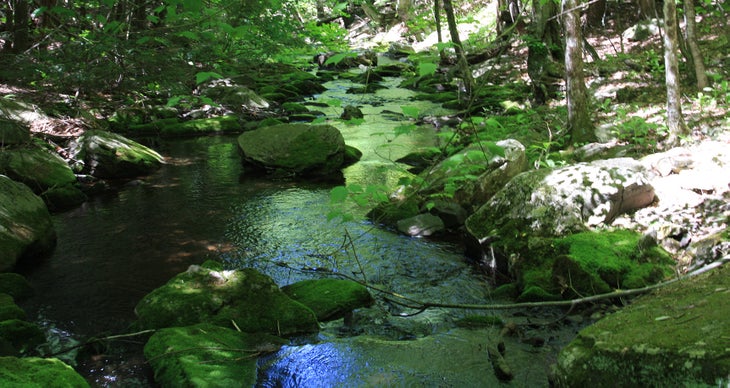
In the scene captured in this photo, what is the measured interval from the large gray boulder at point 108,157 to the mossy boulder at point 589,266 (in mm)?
7379

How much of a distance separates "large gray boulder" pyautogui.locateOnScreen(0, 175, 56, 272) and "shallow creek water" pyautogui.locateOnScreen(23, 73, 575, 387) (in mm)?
211

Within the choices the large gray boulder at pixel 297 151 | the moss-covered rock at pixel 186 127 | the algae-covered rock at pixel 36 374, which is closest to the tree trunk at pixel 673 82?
the large gray boulder at pixel 297 151

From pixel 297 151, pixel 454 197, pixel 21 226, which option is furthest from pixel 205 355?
pixel 297 151

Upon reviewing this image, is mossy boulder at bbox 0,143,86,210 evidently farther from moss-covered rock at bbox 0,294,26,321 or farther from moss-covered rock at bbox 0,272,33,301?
moss-covered rock at bbox 0,294,26,321

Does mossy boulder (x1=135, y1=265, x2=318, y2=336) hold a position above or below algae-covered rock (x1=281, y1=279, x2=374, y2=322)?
above

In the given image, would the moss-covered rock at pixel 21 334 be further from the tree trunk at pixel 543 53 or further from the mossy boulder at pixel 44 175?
the tree trunk at pixel 543 53

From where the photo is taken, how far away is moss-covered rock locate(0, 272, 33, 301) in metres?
5.33

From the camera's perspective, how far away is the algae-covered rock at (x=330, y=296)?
196 inches

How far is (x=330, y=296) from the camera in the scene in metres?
5.11

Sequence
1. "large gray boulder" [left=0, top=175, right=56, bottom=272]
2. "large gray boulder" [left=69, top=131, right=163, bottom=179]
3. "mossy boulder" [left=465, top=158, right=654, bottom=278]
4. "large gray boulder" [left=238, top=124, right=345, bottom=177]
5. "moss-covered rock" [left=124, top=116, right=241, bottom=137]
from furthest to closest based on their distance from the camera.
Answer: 1. "moss-covered rock" [left=124, top=116, right=241, bottom=137]
2. "large gray boulder" [left=238, top=124, right=345, bottom=177]
3. "large gray boulder" [left=69, top=131, right=163, bottom=179]
4. "large gray boulder" [left=0, top=175, right=56, bottom=272]
5. "mossy boulder" [left=465, top=158, right=654, bottom=278]

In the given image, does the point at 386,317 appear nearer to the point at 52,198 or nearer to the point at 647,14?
the point at 52,198

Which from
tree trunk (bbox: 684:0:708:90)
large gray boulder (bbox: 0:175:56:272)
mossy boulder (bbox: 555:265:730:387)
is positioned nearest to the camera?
mossy boulder (bbox: 555:265:730:387)

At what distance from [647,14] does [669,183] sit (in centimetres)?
1140

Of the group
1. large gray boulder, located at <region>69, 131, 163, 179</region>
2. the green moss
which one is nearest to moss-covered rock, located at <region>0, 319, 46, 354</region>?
the green moss
